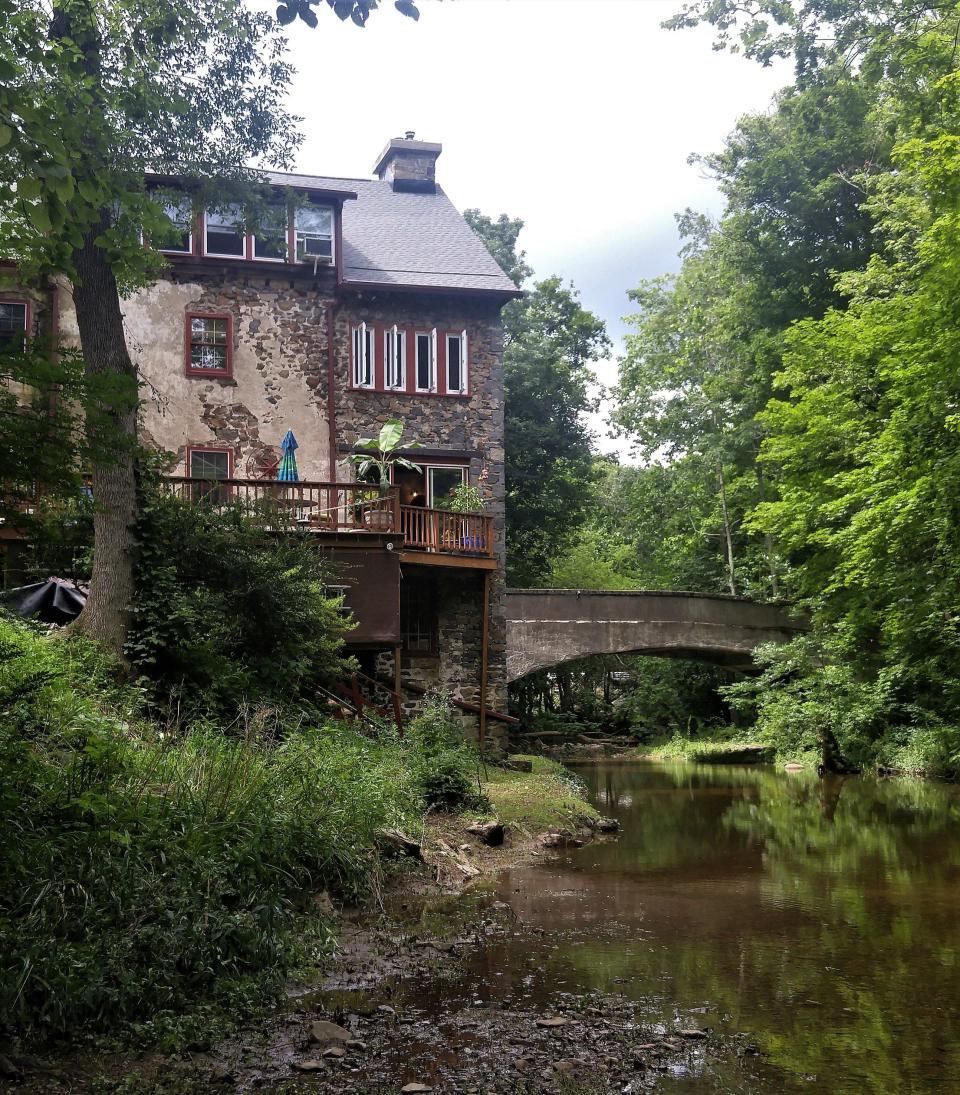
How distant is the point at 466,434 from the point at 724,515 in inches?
506

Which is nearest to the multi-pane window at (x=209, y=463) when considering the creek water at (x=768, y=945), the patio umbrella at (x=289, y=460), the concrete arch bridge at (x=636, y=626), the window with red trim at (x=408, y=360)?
the patio umbrella at (x=289, y=460)

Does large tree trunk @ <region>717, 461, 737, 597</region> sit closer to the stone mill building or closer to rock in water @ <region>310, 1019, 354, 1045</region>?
the stone mill building

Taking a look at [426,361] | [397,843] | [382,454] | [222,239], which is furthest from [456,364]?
[397,843]

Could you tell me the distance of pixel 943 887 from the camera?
29.7 ft

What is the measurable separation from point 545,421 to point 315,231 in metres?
11.1

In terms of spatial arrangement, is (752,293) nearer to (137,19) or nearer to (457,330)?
(457,330)

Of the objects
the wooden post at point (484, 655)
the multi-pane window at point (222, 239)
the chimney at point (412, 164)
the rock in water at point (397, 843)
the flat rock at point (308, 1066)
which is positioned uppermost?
the chimney at point (412, 164)

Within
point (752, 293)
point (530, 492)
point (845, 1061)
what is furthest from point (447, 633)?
point (845, 1061)

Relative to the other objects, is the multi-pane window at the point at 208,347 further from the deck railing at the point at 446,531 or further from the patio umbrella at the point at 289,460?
the deck railing at the point at 446,531

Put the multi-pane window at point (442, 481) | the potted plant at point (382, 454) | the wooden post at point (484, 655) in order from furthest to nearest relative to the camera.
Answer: the multi-pane window at point (442, 481) < the wooden post at point (484, 655) < the potted plant at point (382, 454)

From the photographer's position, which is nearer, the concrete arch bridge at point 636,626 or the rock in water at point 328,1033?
the rock in water at point 328,1033

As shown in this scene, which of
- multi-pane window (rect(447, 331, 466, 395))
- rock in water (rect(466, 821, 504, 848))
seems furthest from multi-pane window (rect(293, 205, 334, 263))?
rock in water (rect(466, 821, 504, 848))

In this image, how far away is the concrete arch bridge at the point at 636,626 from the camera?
2444cm

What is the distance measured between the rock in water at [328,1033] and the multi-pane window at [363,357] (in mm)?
17246
